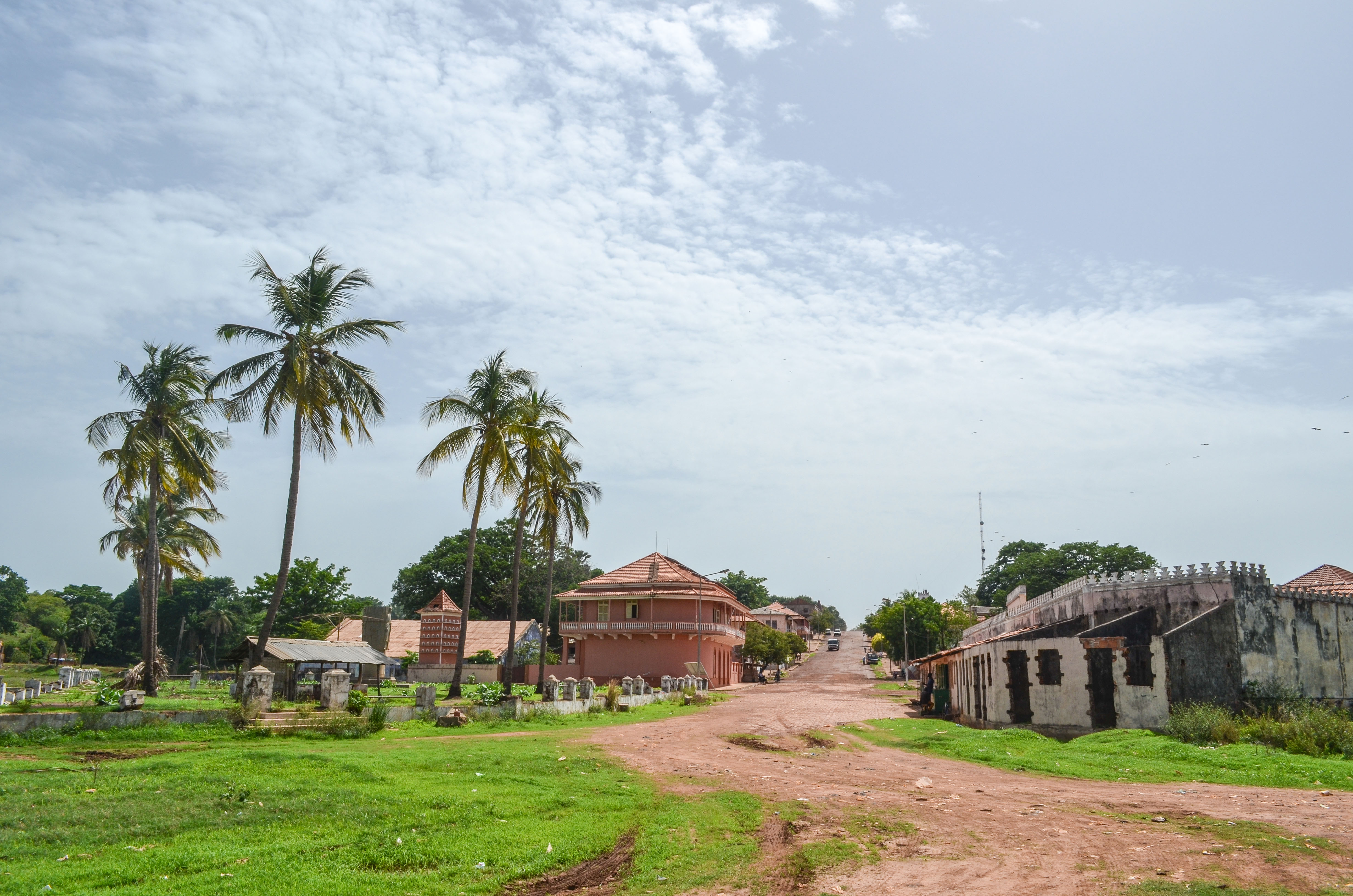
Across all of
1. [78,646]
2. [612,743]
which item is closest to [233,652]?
[612,743]

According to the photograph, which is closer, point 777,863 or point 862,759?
point 777,863

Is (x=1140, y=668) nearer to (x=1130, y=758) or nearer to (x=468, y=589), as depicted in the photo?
(x=1130, y=758)

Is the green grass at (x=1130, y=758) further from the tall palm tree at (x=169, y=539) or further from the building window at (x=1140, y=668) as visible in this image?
the tall palm tree at (x=169, y=539)

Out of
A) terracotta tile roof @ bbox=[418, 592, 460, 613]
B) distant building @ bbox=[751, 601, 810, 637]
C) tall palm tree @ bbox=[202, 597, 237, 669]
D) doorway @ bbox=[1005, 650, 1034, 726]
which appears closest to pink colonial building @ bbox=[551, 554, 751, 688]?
terracotta tile roof @ bbox=[418, 592, 460, 613]

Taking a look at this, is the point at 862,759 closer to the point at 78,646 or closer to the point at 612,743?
the point at 612,743

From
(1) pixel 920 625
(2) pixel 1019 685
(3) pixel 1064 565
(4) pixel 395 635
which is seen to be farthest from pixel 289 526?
(3) pixel 1064 565

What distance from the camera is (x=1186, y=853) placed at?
9.80 m

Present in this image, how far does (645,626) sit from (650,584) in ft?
7.95

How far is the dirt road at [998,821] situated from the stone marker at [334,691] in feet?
22.9

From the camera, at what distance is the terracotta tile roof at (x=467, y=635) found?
Result: 55.8 meters

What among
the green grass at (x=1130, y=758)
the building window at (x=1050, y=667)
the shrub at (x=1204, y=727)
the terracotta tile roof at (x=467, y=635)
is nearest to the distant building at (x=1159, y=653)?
the building window at (x=1050, y=667)

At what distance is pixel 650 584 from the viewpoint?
52688 millimetres

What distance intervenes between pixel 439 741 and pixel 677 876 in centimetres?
1142

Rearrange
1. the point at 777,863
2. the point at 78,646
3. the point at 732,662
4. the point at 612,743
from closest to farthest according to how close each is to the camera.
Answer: the point at 777,863 → the point at 612,743 → the point at 732,662 → the point at 78,646
